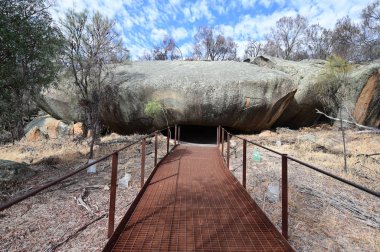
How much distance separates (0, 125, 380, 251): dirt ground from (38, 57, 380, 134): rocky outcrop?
13.7 ft

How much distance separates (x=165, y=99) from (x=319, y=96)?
8044 millimetres

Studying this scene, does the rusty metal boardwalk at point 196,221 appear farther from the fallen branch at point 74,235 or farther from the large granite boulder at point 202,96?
the large granite boulder at point 202,96

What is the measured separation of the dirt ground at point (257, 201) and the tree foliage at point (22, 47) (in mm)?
2335

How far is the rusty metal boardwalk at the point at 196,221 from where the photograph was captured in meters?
3.36

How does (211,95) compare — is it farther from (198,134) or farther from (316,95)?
(316,95)

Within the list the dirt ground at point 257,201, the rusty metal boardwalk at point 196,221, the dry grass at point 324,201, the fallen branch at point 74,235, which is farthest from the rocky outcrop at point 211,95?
the fallen branch at point 74,235

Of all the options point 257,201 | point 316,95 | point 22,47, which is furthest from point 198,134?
point 257,201

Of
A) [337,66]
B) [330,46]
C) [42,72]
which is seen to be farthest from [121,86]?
[330,46]

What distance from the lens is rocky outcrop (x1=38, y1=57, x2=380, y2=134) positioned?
1395 cm

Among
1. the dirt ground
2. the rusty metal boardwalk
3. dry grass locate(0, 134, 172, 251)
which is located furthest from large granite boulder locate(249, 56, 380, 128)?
the rusty metal boardwalk

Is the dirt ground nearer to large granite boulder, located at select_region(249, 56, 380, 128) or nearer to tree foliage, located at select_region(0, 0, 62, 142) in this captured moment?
tree foliage, located at select_region(0, 0, 62, 142)

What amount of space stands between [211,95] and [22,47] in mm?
8550

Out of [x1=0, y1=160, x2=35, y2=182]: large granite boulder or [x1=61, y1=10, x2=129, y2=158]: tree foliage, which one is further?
[x1=61, y1=10, x2=129, y2=158]: tree foliage

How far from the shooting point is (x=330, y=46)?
105 ft
